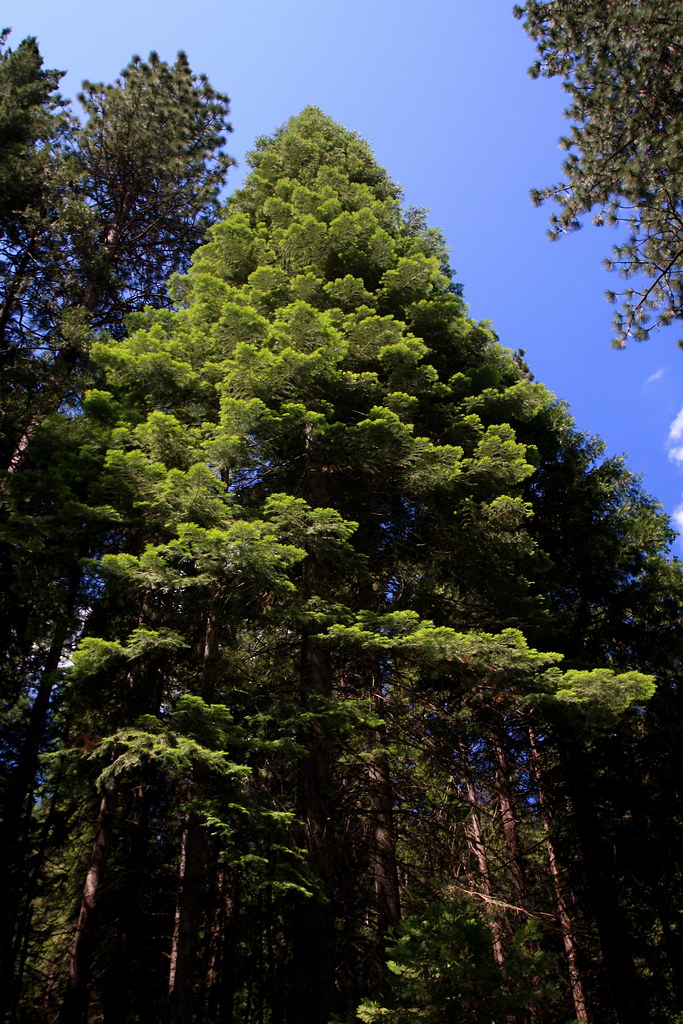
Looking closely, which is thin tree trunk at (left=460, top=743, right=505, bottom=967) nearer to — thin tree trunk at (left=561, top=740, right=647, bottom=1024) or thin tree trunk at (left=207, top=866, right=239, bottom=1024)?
thin tree trunk at (left=561, top=740, right=647, bottom=1024)

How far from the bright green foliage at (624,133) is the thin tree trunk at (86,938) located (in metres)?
9.66

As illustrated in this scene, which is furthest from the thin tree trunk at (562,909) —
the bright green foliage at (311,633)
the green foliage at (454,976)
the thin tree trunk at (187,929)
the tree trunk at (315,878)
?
the thin tree trunk at (187,929)

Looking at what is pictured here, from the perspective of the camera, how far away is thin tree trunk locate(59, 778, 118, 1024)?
643 cm

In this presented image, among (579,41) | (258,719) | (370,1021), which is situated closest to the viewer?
(370,1021)

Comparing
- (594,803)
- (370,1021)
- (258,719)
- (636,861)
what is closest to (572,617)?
(594,803)

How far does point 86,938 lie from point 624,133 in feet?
41.7

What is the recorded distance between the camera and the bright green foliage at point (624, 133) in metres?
8.94

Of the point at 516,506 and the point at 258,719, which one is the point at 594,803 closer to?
the point at 516,506

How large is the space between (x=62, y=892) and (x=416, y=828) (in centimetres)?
527

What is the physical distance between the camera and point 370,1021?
15.1 feet

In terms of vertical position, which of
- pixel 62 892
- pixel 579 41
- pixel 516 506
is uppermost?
pixel 579 41

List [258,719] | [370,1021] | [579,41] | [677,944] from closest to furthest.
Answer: [370,1021] → [258,719] → [677,944] → [579,41]

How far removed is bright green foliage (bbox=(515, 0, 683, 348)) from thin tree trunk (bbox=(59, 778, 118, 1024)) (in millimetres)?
9658

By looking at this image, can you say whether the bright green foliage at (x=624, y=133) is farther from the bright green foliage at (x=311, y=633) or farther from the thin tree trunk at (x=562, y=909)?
the thin tree trunk at (x=562, y=909)
